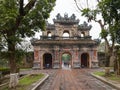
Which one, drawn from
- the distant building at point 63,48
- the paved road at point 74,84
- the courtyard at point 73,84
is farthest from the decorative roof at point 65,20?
the paved road at point 74,84

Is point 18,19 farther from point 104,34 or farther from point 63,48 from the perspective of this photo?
point 63,48

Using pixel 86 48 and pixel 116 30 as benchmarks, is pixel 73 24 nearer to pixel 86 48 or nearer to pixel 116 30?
pixel 86 48

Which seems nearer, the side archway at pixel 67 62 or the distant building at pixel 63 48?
the distant building at pixel 63 48

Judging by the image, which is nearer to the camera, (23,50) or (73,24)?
(23,50)

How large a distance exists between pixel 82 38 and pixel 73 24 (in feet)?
10.7

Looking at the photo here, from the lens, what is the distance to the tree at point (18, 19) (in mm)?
13766

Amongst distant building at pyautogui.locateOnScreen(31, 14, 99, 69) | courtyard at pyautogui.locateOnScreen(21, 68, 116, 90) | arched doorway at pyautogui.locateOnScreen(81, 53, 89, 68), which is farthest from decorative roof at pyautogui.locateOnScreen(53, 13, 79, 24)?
courtyard at pyautogui.locateOnScreen(21, 68, 116, 90)

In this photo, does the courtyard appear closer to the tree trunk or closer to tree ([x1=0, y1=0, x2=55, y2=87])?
the tree trunk

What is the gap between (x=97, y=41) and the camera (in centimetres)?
4212

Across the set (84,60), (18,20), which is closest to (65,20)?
(84,60)

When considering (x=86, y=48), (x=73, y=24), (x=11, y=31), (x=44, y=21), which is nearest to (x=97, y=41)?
(x=86, y=48)

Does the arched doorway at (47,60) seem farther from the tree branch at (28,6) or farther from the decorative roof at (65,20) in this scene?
the tree branch at (28,6)

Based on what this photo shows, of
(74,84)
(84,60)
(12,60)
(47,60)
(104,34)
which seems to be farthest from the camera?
(84,60)

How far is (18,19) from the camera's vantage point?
46.8ft
